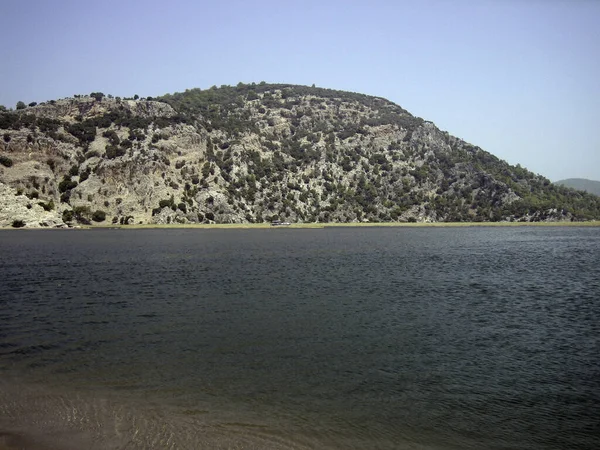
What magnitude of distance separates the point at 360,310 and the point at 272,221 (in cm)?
12849

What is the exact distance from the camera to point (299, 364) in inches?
712

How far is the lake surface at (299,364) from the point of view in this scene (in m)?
12.6

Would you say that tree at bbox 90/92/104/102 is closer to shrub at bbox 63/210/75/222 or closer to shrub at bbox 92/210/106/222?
shrub at bbox 92/210/106/222

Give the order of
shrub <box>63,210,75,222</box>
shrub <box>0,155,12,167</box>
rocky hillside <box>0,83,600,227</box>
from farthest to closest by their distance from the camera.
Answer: rocky hillside <box>0,83,600,227</box> → shrub <box>63,210,75,222</box> → shrub <box>0,155,12,167</box>

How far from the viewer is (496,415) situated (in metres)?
13.7

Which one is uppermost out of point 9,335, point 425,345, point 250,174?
point 250,174

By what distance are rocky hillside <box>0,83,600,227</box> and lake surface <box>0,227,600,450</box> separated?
4150 inches

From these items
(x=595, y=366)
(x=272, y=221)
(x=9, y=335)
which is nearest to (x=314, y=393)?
(x=595, y=366)

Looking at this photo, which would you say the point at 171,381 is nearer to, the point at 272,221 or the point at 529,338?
the point at 529,338

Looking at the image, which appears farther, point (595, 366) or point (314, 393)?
point (595, 366)

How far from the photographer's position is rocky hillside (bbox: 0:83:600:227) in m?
136

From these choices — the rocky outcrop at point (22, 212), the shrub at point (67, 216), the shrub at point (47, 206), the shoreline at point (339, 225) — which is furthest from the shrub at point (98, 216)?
the shrub at point (47, 206)

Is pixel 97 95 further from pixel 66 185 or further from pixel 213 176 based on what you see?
pixel 213 176

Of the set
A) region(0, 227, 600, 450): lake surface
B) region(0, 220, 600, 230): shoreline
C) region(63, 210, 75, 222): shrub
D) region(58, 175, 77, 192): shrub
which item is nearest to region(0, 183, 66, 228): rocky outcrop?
region(0, 220, 600, 230): shoreline
